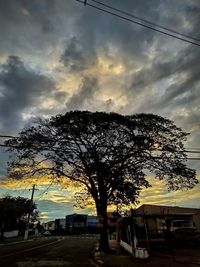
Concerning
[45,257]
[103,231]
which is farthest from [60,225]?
[45,257]

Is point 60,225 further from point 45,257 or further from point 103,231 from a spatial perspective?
point 45,257

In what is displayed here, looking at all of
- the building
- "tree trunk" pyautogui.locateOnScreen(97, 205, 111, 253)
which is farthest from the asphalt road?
the building

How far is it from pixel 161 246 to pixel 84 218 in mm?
69107

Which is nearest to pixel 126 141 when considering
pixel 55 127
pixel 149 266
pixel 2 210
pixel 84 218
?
pixel 55 127

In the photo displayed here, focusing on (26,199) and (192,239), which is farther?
(26,199)

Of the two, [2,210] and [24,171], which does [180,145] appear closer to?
[24,171]

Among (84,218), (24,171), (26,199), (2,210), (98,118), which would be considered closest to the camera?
(98,118)

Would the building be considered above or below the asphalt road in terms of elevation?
above

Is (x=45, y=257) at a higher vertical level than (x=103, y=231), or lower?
lower

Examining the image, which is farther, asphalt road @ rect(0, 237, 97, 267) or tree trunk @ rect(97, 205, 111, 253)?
tree trunk @ rect(97, 205, 111, 253)

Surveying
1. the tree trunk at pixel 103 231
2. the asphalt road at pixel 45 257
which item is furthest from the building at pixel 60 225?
the tree trunk at pixel 103 231

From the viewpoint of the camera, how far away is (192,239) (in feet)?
83.3

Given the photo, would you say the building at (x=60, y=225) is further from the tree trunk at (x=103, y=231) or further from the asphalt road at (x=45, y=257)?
the tree trunk at (x=103, y=231)

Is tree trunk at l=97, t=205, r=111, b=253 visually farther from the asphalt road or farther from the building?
the building
